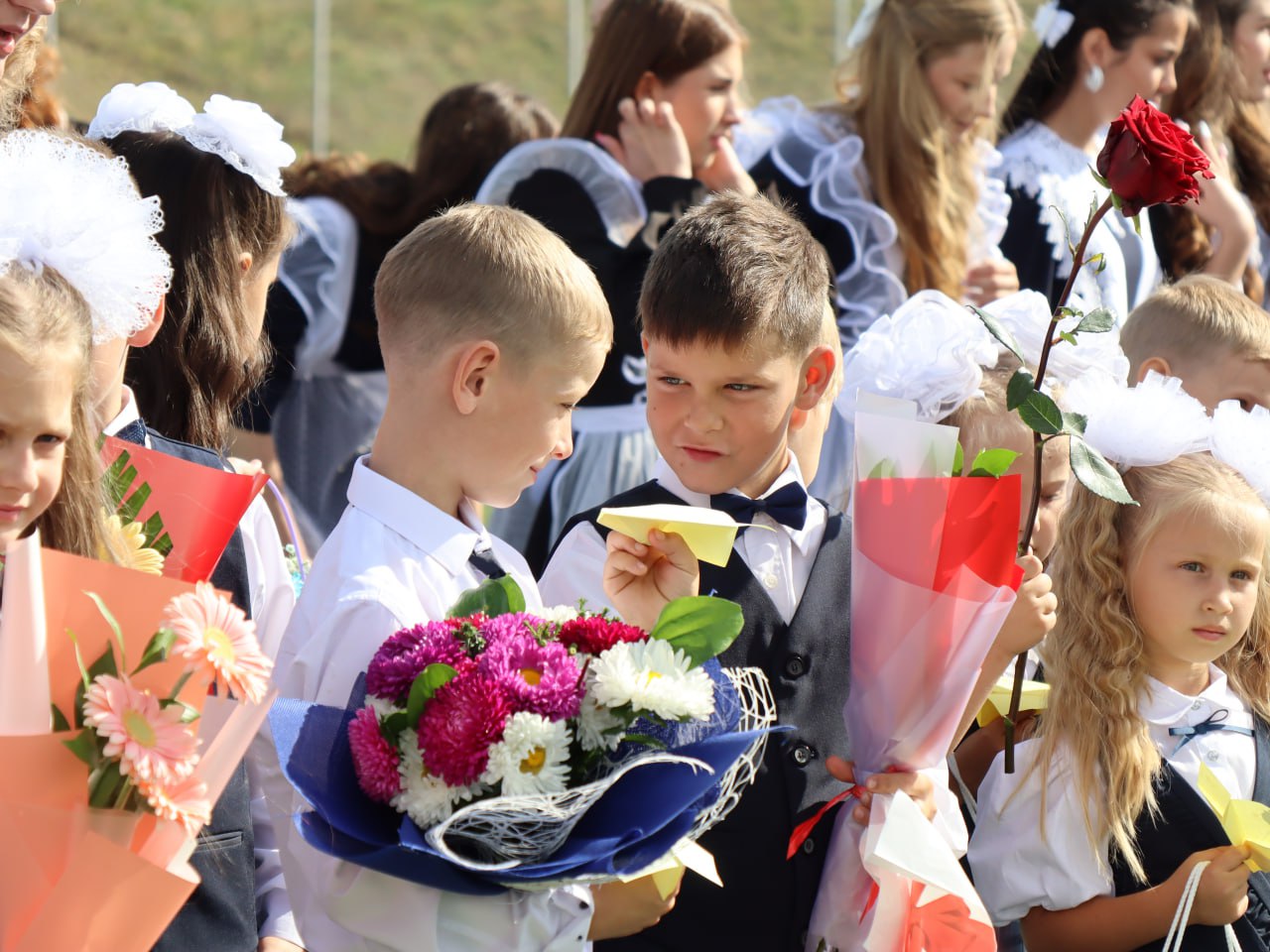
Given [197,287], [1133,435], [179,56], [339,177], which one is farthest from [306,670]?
[179,56]

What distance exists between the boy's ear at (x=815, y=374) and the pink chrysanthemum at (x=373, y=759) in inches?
46.8

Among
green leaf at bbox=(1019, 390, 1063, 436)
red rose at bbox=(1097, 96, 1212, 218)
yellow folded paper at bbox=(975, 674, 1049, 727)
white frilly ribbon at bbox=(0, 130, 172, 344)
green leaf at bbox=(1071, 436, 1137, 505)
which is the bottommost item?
yellow folded paper at bbox=(975, 674, 1049, 727)

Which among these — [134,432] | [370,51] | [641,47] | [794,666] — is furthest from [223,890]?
[370,51]

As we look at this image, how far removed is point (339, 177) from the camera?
18.9ft

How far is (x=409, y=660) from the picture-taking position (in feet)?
6.48

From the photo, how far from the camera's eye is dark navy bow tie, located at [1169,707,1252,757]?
2.91 metres

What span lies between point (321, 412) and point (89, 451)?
400 centimetres

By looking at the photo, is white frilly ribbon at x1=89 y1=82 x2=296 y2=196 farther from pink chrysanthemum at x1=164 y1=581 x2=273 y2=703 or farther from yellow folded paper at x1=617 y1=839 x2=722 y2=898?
yellow folded paper at x1=617 y1=839 x2=722 y2=898

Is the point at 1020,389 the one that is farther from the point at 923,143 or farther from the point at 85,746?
the point at 923,143

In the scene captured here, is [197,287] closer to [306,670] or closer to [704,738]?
[306,670]

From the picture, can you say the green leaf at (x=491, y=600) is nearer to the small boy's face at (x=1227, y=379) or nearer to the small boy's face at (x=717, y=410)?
the small boy's face at (x=717, y=410)

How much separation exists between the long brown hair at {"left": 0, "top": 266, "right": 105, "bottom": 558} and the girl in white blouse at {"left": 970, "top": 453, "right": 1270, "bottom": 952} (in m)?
1.68

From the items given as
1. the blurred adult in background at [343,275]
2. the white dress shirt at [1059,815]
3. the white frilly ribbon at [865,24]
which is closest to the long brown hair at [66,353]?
the white dress shirt at [1059,815]

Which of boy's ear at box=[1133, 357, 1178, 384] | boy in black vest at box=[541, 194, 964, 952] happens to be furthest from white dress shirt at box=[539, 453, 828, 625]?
boy's ear at box=[1133, 357, 1178, 384]
